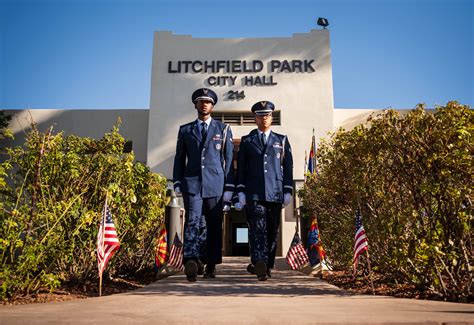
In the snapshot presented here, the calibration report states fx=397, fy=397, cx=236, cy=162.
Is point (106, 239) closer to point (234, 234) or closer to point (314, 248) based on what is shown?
point (314, 248)

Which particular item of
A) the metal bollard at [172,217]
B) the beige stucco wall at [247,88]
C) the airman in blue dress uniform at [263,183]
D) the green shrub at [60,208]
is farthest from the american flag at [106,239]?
the beige stucco wall at [247,88]

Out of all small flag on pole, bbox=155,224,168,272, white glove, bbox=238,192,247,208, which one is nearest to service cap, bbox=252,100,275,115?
white glove, bbox=238,192,247,208

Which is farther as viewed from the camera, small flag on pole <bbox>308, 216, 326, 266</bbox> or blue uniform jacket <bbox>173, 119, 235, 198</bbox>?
small flag on pole <bbox>308, 216, 326, 266</bbox>

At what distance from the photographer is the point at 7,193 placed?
13.5ft

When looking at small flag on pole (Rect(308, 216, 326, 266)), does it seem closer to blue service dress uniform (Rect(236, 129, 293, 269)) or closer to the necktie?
blue service dress uniform (Rect(236, 129, 293, 269))

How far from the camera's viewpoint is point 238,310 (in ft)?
9.00

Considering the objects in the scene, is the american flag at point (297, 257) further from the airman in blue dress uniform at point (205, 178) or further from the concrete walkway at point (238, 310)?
the concrete walkway at point (238, 310)

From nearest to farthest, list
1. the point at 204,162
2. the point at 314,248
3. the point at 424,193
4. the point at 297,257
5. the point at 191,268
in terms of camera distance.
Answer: the point at 424,193 → the point at 191,268 → the point at 204,162 → the point at 314,248 → the point at 297,257

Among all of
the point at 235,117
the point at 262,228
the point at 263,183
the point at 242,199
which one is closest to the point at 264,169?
the point at 263,183

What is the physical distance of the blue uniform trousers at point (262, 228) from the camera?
5.12 meters

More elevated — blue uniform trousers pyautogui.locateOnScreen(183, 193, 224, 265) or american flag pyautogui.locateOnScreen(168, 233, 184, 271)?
blue uniform trousers pyautogui.locateOnScreen(183, 193, 224, 265)

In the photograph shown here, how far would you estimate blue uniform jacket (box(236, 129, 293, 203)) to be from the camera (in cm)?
532

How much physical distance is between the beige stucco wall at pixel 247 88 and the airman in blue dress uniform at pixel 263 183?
12021mm

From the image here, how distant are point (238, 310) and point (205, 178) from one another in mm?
2558
